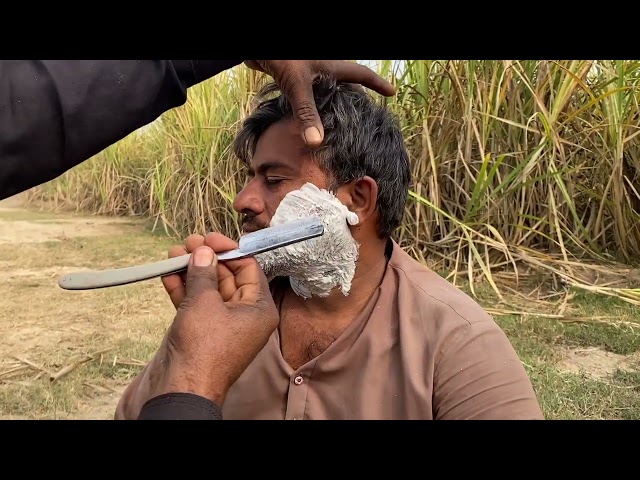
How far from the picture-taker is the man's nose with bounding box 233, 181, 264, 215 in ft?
5.86

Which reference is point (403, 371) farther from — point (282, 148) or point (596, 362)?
point (596, 362)

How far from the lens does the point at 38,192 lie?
12.9 metres

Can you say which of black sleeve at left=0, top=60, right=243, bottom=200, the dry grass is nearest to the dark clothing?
black sleeve at left=0, top=60, right=243, bottom=200

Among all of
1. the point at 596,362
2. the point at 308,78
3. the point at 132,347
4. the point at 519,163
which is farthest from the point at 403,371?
the point at 519,163

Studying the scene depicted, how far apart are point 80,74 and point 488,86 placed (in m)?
4.04

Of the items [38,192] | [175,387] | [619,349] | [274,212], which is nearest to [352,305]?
[274,212]

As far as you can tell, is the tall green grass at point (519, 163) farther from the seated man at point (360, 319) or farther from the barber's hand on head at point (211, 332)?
the barber's hand on head at point (211, 332)

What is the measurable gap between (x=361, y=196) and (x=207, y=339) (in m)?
0.94

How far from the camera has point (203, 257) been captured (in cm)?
120

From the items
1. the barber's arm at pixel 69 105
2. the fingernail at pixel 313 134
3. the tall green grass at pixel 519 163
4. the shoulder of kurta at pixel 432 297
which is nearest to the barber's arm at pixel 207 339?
the barber's arm at pixel 69 105

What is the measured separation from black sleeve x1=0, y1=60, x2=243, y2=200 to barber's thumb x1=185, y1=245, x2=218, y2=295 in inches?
11.7

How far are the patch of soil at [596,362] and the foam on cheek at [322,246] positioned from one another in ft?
7.20

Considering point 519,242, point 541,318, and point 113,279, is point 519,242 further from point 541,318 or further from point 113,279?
point 113,279

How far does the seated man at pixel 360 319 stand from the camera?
1468 mm
